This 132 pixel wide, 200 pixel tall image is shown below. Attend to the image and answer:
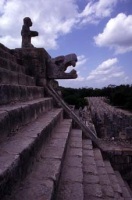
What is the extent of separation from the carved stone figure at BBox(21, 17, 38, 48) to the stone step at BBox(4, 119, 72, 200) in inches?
163

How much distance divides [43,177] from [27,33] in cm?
549

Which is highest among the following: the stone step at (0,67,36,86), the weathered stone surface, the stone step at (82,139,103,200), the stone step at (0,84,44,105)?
the stone step at (0,67,36,86)

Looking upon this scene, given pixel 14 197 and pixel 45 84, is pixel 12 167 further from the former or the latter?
pixel 45 84

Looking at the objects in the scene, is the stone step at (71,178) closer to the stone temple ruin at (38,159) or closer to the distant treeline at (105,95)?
the stone temple ruin at (38,159)

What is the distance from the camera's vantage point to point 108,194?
316cm

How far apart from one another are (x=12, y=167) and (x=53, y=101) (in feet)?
15.6

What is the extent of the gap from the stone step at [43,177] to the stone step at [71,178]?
0.21 m

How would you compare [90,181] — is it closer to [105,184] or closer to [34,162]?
[105,184]

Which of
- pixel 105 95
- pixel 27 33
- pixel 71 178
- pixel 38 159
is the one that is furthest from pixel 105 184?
pixel 105 95

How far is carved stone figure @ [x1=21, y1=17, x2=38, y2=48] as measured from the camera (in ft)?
22.1

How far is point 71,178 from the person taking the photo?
2.78 m

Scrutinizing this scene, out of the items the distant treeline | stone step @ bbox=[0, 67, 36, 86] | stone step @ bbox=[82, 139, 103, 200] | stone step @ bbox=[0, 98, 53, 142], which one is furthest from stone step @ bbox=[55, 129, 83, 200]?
the distant treeline

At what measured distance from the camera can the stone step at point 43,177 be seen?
1.86 metres

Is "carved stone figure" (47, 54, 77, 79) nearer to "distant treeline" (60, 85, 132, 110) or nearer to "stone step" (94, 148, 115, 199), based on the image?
"stone step" (94, 148, 115, 199)
